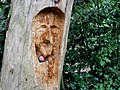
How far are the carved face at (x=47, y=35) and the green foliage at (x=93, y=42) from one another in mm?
1128

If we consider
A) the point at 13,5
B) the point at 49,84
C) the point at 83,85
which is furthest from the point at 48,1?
the point at 83,85

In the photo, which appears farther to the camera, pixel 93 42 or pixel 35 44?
pixel 93 42

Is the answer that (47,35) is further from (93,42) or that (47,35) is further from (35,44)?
(93,42)

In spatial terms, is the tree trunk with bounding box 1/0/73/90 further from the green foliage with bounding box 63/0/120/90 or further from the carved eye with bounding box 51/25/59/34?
the green foliage with bounding box 63/0/120/90

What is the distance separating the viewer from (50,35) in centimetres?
271

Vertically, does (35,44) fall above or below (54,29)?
below

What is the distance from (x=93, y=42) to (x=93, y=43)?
0.01 m

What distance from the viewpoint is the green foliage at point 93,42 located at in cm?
384

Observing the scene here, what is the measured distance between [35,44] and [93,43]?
1.41 metres

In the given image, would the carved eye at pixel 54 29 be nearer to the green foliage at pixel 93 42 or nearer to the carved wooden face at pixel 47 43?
the carved wooden face at pixel 47 43

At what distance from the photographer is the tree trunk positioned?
255cm

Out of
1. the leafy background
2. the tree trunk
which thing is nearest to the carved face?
the tree trunk

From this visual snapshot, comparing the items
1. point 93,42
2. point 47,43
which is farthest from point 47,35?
point 93,42

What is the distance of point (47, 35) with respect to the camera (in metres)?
2.69
